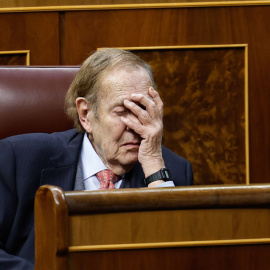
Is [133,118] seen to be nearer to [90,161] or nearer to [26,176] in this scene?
[90,161]

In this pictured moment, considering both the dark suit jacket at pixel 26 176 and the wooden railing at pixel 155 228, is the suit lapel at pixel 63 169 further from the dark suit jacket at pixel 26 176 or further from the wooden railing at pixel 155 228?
the wooden railing at pixel 155 228

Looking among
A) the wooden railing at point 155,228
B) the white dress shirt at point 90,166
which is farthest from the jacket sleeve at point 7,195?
the wooden railing at point 155,228

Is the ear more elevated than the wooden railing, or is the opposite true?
the ear

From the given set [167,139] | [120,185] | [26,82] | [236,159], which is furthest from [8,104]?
[236,159]

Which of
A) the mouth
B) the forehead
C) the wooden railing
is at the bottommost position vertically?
the wooden railing

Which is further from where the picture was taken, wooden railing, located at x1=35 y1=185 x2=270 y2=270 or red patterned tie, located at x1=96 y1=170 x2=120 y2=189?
red patterned tie, located at x1=96 y1=170 x2=120 y2=189

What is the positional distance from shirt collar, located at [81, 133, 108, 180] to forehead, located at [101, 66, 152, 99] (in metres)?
0.11

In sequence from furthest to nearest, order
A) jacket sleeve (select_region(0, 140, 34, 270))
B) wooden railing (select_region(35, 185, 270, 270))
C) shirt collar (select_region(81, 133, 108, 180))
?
1. shirt collar (select_region(81, 133, 108, 180))
2. jacket sleeve (select_region(0, 140, 34, 270))
3. wooden railing (select_region(35, 185, 270, 270))

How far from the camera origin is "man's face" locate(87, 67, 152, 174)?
103 cm

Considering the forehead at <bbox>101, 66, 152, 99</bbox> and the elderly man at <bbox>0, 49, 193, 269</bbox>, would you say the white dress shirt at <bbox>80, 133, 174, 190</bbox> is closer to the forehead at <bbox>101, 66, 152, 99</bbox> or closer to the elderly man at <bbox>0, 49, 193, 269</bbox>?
the elderly man at <bbox>0, 49, 193, 269</bbox>

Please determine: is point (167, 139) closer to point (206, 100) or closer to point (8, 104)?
point (206, 100)

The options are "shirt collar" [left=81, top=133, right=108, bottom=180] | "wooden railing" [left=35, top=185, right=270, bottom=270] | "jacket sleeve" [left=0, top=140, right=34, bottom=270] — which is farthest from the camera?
"shirt collar" [left=81, top=133, right=108, bottom=180]

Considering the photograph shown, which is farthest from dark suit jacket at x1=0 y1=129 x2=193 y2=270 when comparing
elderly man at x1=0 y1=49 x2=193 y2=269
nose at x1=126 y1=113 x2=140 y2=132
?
nose at x1=126 y1=113 x2=140 y2=132

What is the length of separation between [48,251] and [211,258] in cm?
17
